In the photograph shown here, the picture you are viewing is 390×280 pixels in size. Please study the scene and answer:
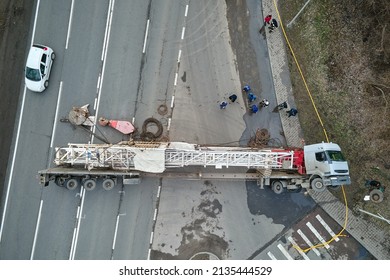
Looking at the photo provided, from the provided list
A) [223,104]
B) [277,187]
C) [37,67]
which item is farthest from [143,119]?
[277,187]

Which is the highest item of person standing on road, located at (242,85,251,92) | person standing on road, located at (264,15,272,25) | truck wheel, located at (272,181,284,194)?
person standing on road, located at (264,15,272,25)

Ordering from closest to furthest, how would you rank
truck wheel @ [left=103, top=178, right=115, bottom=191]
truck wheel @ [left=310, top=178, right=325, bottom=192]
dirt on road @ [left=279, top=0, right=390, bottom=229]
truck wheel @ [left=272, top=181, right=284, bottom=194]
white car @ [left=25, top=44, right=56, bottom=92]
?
1. truck wheel @ [left=310, top=178, right=325, bottom=192]
2. white car @ [left=25, top=44, right=56, bottom=92]
3. truck wheel @ [left=103, top=178, right=115, bottom=191]
4. truck wheel @ [left=272, top=181, right=284, bottom=194]
5. dirt on road @ [left=279, top=0, right=390, bottom=229]

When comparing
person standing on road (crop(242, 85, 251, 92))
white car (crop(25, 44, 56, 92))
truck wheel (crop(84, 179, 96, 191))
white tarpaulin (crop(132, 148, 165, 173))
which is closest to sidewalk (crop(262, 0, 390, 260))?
person standing on road (crop(242, 85, 251, 92))

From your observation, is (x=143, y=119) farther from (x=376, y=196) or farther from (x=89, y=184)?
(x=376, y=196)

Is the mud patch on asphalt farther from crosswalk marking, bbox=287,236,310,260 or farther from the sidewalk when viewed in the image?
the sidewalk
